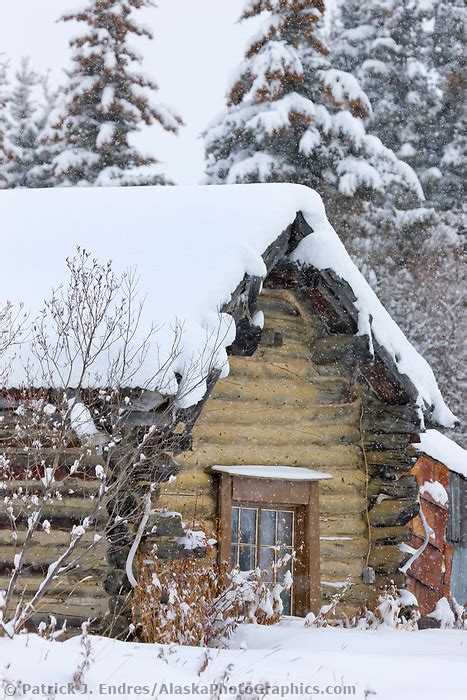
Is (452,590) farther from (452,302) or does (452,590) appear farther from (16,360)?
(16,360)

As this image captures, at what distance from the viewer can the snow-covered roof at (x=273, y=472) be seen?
10297mm

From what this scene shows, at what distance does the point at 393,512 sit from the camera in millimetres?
11672

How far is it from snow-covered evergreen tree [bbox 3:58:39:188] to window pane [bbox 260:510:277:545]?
20.0 metres

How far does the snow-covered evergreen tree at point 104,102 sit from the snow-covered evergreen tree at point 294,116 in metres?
2.00

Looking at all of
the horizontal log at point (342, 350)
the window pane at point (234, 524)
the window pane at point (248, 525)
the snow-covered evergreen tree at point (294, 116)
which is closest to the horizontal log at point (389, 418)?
the horizontal log at point (342, 350)

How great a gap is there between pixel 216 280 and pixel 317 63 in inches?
674

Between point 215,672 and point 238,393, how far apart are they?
4.80 meters

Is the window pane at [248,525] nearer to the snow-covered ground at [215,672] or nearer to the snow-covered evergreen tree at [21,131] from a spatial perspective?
the snow-covered ground at [215,672]

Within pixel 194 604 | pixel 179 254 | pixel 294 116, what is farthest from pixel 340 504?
pixel 294 116

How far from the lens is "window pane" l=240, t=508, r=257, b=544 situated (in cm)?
1097

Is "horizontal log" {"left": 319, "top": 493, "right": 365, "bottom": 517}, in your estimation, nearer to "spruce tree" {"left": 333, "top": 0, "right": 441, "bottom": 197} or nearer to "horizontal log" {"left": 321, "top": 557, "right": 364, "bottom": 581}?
"horizontal log" {"left": 321, "top": 557, "right": 364, "bottom": 581}

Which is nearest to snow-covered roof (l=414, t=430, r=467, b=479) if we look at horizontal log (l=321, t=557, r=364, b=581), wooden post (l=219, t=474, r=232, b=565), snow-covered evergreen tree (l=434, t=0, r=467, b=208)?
horizontal log (l=321, t=557, r=364, b=581)

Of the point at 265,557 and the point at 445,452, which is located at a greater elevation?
the point at 445,452

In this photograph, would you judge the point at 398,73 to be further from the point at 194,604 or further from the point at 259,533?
the point at 194,604
